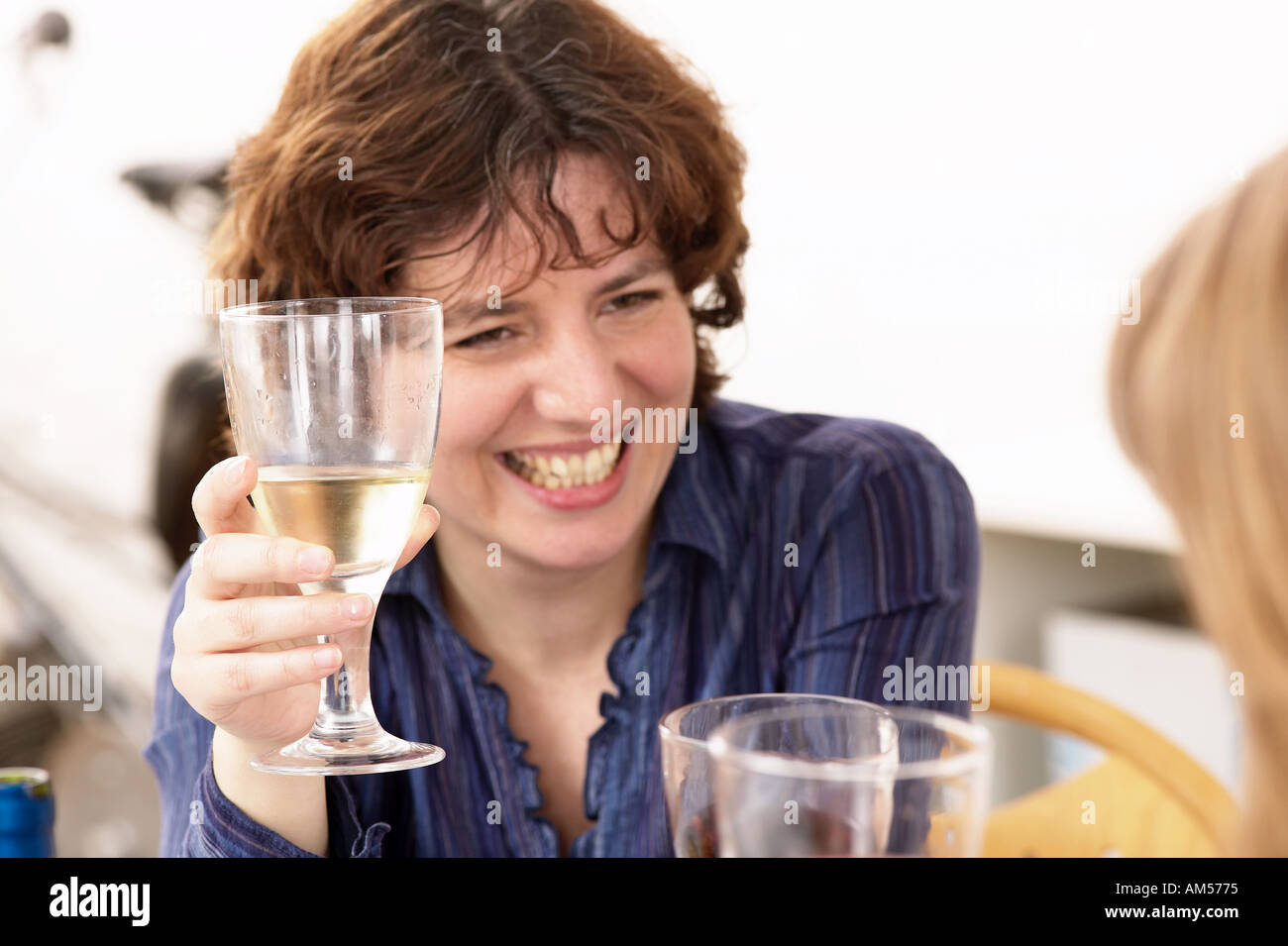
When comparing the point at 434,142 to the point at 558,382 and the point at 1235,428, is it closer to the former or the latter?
the point at 558,382

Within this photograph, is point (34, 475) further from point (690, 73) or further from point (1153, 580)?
point (1153, 580)

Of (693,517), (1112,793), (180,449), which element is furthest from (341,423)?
(180,449)

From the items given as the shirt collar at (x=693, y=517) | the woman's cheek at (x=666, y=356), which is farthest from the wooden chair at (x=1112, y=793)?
the woman's cheek at (x=666, y=356)

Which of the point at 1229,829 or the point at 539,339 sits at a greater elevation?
the point at 539,339

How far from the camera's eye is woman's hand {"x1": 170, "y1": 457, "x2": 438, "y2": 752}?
1.39ft

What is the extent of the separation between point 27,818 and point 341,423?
8.4 inches

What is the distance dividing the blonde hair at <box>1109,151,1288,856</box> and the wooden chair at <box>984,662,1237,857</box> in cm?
49

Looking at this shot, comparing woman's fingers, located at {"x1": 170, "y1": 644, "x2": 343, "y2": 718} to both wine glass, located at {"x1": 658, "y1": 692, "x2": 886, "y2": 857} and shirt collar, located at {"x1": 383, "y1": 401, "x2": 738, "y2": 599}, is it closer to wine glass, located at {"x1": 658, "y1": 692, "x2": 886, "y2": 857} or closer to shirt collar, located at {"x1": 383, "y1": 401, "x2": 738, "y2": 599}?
wine glass, located at {"x1": 658, "y1": 692, "x2": 886, "y2": 857}

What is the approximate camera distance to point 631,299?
68cm

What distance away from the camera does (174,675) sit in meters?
0.48

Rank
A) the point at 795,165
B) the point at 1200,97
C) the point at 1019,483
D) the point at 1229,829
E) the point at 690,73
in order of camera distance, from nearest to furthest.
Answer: the point at 1229,829
the point at 690,73
the point at 1200,97
the point at 1019,483
the point at 795,165
